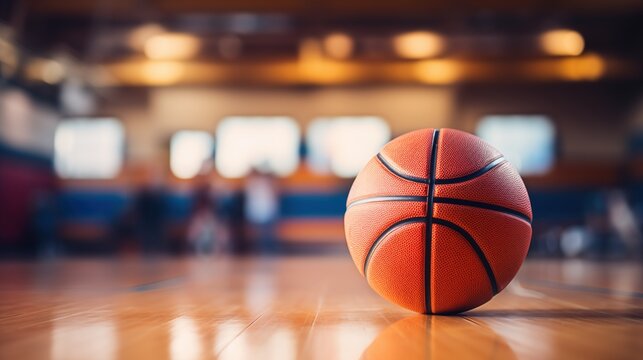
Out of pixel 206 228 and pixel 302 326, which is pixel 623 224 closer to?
pixel 206 228

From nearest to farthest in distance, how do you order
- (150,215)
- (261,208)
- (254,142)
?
(150,215) → (261,208) → (254,142)

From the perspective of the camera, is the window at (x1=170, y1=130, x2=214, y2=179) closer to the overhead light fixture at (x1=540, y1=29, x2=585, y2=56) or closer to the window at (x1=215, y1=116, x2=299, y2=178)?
the window at (x1=215, y1=116, x2=299, y2=178)

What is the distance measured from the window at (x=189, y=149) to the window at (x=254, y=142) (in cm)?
15

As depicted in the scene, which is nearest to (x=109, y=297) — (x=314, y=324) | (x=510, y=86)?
(x=314, y=324)

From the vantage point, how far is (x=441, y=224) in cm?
106

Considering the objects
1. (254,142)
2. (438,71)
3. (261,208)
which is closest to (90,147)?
(254,142)

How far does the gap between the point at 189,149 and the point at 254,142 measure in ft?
2.82

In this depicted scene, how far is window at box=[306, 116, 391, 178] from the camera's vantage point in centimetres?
782

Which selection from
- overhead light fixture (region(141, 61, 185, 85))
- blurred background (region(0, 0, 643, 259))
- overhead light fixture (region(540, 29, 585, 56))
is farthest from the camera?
overhead light fixture (region(141, 61, 185, 85))

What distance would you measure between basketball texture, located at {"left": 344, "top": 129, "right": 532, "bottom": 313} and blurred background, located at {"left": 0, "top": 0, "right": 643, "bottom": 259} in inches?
194

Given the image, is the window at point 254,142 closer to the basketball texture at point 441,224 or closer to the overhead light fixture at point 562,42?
the overhead light fixture at point 562,42

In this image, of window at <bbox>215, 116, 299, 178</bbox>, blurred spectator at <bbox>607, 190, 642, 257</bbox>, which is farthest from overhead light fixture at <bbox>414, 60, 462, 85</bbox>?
blurred spectator at <bbox>607, 190, 642, 257</bbox>

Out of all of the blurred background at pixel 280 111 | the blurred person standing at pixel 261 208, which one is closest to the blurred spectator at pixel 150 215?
the blurred background at pixel 280 111

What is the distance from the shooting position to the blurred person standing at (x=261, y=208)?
264 inches
